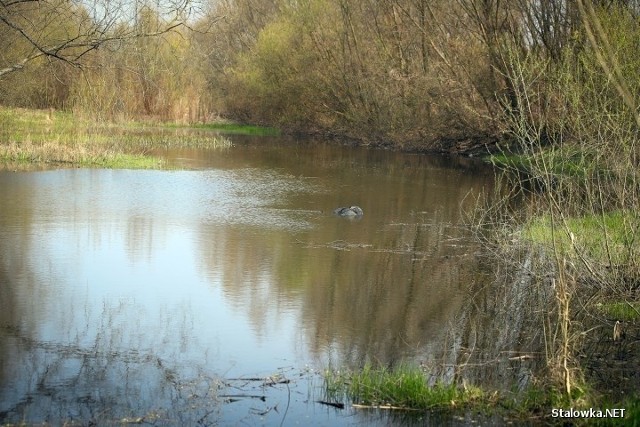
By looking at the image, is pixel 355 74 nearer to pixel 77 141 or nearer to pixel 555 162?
pixel 77 141

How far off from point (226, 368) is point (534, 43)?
19.4m

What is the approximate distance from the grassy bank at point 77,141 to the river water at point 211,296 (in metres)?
2.07

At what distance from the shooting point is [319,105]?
1494 inches

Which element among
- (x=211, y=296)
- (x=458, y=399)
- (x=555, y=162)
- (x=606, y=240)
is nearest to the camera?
(x=458, y=399)

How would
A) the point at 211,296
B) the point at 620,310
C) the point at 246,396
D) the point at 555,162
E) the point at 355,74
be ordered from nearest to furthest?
the point at 246,396, the point at 620,310, the point at 211,296, the point at 555,162, the point at 355,74

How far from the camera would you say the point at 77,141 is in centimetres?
2231

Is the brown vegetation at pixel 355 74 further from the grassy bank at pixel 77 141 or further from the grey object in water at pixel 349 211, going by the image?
the grey object in water at pixel 349 211

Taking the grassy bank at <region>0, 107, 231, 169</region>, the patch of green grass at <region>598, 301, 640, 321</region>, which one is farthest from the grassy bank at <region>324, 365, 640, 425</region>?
the grassy bank at <region>0, 107, 231, 169</region>

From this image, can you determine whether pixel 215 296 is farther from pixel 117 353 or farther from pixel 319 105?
pixel 319 105

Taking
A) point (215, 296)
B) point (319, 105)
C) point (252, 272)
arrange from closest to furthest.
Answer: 1. point (215, 296)
2. point (252, 272)
3. point (319, 105)

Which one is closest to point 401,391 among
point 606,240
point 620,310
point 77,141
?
point 606,240

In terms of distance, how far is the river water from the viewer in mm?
6309

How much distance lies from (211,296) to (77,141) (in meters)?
14.0

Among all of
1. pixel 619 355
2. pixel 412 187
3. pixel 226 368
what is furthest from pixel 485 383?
pixel 412 187
